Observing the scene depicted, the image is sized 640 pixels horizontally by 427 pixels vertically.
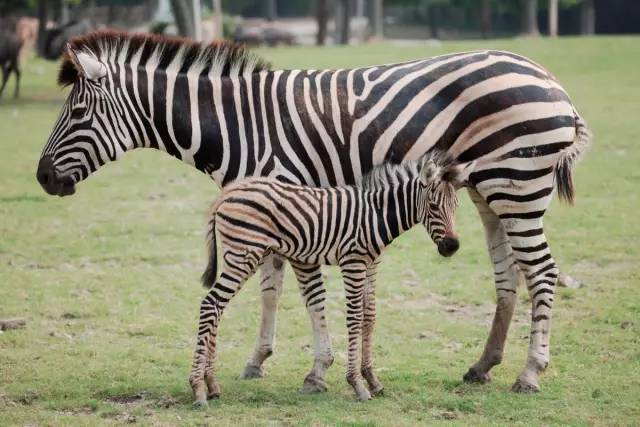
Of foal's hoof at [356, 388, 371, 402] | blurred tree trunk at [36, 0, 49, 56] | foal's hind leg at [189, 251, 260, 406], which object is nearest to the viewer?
foal's hind leg at [189, 251, 260, 406]

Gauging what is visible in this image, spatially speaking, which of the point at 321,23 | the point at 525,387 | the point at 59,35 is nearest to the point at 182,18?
the point at 59,35

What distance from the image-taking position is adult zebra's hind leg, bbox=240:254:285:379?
7918 millimetres

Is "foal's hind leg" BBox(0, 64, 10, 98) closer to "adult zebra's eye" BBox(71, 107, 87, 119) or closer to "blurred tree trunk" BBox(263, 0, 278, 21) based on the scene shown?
"adult zebra's eye" BBox(71, 107, 87, 119)

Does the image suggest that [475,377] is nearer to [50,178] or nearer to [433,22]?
[50,178]

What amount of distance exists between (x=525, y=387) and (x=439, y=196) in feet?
4.85

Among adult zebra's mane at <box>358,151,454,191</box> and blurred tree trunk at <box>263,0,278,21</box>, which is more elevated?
adult zebra's mane at <box>358,151,454,191</box>

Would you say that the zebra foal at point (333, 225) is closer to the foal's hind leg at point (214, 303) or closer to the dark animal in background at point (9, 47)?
the foal's hind leg at point (214, 303)

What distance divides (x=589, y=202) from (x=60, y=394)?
883 cm

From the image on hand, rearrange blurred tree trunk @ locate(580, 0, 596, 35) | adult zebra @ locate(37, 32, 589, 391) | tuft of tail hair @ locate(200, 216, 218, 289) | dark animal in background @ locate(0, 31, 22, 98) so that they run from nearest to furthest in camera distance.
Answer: tuft of tail hair @ locate(200, 216, 218, 289) → adult zebra @ locate(37, 32, 589, 391) → dark animal in background @ locate(0, 31, 22, 98) → blurred tree trunk @ locate(580, 0, 596, 35)

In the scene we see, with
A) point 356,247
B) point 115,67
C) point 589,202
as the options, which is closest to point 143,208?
point 589,202

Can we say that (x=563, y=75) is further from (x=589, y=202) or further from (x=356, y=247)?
(x=356, y=247)

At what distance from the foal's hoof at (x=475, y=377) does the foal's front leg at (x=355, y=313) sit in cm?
87

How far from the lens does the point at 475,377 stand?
7.69m

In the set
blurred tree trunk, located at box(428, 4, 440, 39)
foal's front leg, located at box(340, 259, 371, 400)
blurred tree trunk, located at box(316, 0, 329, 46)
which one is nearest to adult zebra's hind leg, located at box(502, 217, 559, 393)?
foal's front leg, located at box(340, 259, 371, 400)
